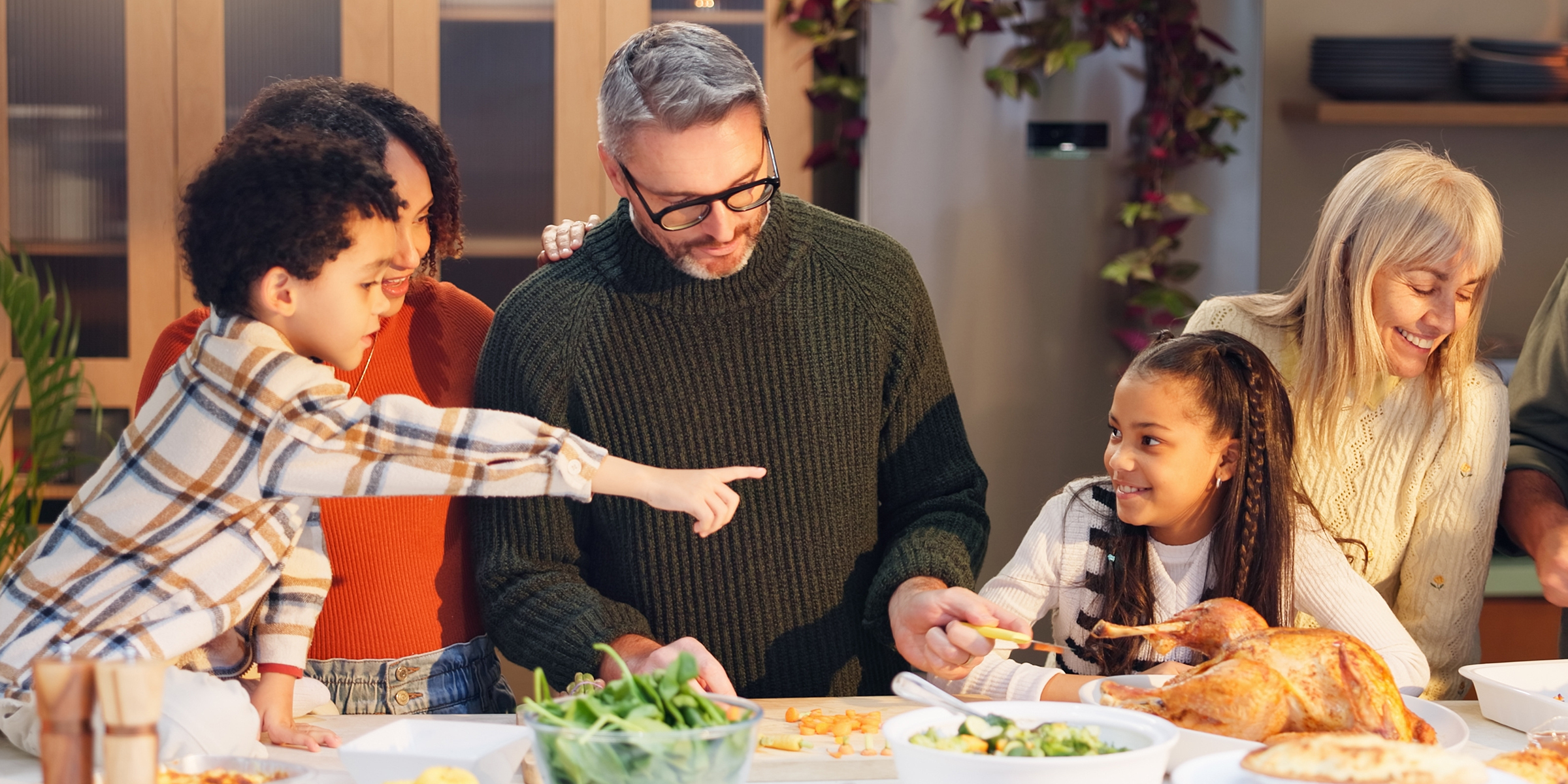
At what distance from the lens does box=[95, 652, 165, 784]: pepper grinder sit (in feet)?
2.58

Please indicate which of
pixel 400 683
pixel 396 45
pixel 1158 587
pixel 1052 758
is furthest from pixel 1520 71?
pixel 400 683

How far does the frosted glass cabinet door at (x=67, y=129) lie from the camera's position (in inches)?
116

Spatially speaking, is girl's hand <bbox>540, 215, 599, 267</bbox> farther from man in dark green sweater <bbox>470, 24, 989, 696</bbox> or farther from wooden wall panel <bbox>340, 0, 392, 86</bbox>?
wooden wall panel <bbox>340, 0, 392, 86</bbox>

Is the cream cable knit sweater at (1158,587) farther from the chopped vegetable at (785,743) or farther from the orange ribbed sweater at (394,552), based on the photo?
the orange ribbed sweater at (394,552)

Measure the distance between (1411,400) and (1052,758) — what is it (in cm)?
111

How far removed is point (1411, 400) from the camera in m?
1.79

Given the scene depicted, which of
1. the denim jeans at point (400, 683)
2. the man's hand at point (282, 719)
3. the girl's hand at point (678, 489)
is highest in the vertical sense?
the girl's hand at point (678, 489)

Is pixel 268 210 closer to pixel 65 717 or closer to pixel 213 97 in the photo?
pixel 65 717

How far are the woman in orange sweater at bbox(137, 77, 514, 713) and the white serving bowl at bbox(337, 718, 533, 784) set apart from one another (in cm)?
44

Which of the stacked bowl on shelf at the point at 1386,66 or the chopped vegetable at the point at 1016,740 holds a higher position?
the stacked bowl on shelf at the point at 1386,66

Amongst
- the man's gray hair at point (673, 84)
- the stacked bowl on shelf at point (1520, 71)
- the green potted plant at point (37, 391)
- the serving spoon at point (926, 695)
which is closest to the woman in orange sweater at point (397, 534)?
the man's gray hair at point (673, 84)

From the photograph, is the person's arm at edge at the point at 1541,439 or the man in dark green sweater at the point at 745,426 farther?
the person's arm at edge at the point at 1541,439

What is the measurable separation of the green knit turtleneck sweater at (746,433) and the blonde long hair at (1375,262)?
526 millimetres

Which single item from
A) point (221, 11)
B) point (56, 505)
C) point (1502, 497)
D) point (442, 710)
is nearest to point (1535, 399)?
point (1502, 497)
